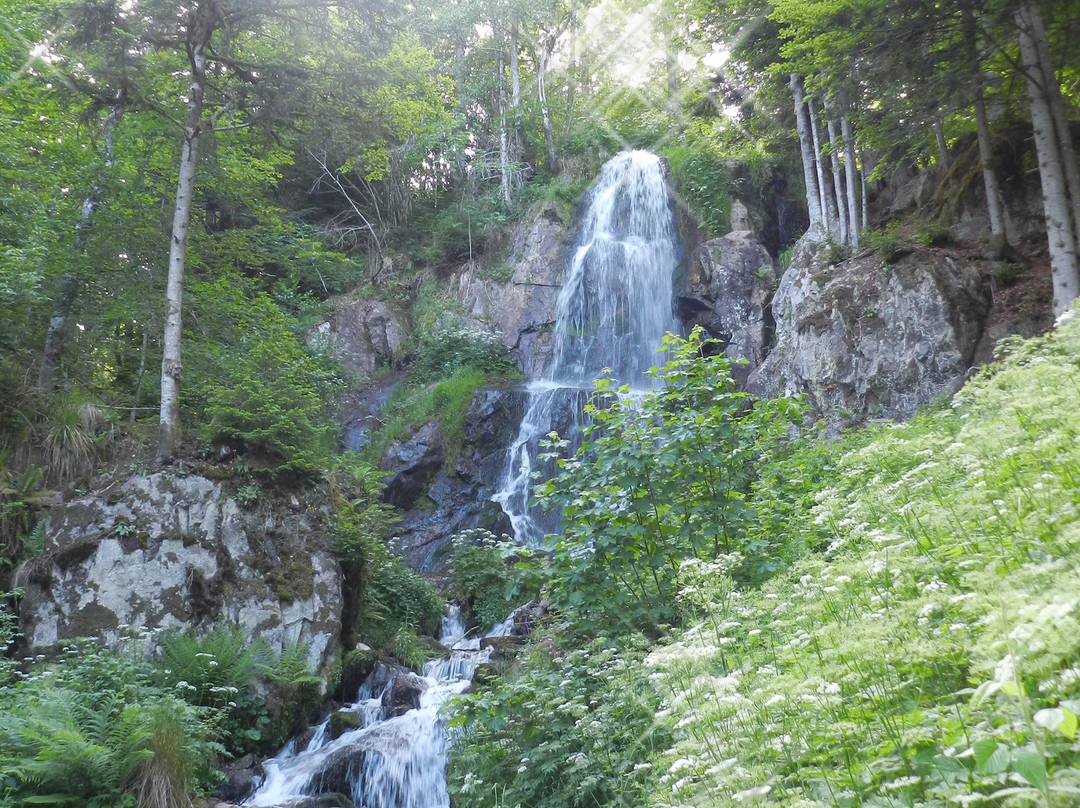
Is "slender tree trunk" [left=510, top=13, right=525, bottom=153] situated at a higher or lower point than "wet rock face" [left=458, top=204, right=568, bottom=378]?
higher

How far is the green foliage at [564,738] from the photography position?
12.3 feet

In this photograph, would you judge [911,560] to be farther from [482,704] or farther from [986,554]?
[482,704]

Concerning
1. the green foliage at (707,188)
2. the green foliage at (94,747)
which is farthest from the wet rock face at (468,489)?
the green foliage at (94,747)

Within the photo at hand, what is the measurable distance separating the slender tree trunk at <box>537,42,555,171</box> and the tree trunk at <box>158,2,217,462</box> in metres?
16.1

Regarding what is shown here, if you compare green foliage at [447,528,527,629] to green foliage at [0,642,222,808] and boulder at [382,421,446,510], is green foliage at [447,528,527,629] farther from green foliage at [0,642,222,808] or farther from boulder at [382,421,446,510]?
green foliage at [0,642,222,808]

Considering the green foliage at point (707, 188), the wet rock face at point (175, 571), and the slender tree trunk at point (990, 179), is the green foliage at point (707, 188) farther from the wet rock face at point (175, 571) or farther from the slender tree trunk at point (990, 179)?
the wet rock face at point (175, 571)

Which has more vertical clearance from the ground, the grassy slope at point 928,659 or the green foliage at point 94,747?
the grassy slope at point 928,659

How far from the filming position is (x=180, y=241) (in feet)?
32.9

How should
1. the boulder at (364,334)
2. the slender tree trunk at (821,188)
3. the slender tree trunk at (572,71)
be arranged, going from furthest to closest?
the slender tree trunk at (572,71) < the boulder at (364,334) < the slender tree trunk at (821,188)

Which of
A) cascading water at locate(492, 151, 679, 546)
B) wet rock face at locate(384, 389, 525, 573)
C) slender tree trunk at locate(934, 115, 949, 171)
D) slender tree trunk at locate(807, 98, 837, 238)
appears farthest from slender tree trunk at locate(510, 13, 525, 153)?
slender tree trunk at locate(934, 115, 949, 171)

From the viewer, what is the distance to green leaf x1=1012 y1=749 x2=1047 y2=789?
1.32m

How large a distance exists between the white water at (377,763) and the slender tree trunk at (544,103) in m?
21.1

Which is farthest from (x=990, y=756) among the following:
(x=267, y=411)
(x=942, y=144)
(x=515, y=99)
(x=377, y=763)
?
(x=515, y=99)

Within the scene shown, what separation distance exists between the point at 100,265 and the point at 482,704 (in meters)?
9.52
